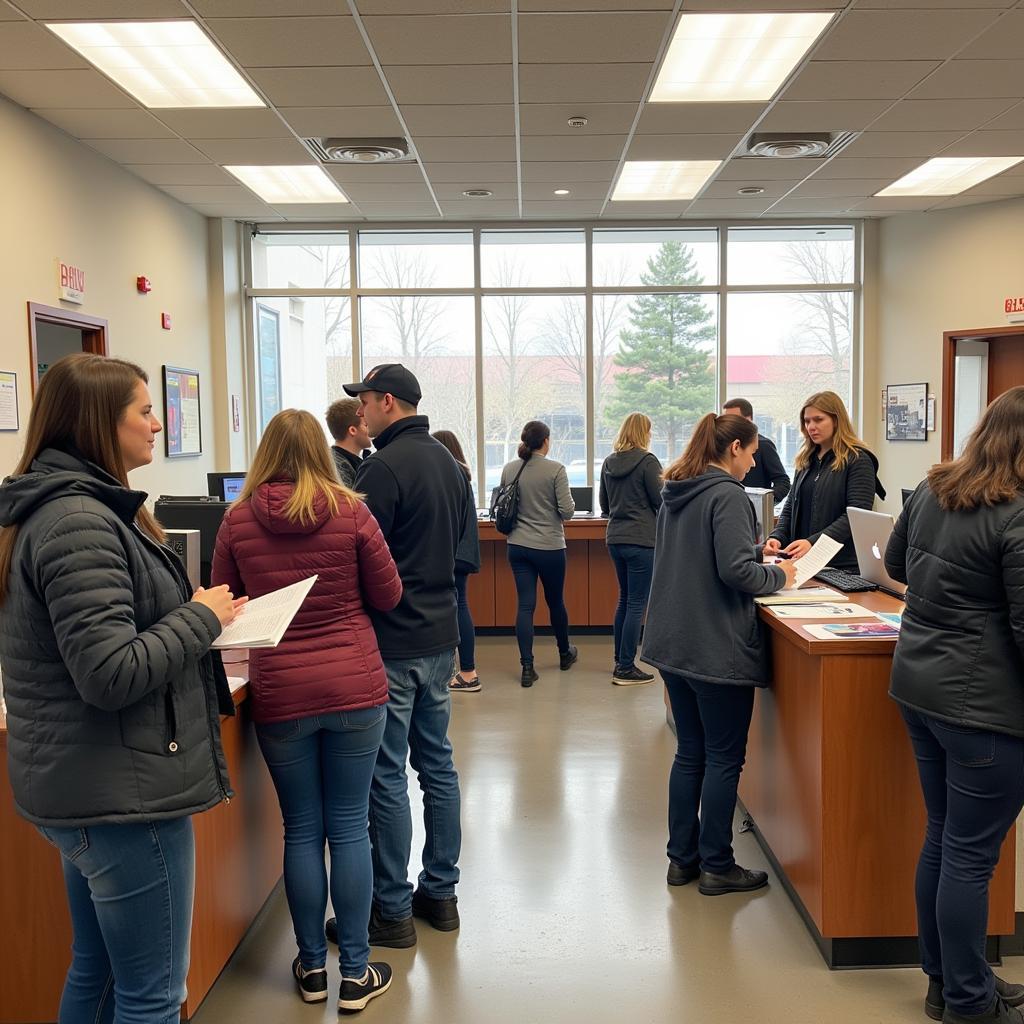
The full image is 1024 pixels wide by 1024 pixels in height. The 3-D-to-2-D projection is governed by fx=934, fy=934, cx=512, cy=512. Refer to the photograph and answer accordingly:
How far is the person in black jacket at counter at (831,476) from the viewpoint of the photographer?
12.2 feet

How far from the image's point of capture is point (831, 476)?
149 inches

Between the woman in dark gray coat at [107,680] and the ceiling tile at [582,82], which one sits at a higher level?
the ceiling tile at [582,82]

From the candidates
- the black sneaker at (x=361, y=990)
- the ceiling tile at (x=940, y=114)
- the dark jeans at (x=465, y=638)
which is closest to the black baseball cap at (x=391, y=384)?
the black sneaker at (x=361, y=990)

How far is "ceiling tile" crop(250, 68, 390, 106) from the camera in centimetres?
443

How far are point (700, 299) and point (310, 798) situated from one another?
22.9 feet

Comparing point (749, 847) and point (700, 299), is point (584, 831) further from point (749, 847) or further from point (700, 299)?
point (700, 299)

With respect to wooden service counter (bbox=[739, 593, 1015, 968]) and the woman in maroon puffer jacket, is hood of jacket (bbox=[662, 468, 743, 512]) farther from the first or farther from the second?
the woman in maroon puffer jacket

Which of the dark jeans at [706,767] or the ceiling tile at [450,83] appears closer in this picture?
the dark jeans at [706,767]

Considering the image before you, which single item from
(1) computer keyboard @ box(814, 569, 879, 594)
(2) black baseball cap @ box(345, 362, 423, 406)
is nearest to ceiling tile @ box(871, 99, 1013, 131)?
(1) computer keyboard @ box(814, 569, 879, 594)

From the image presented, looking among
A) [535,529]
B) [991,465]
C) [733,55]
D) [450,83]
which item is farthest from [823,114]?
[991,465]

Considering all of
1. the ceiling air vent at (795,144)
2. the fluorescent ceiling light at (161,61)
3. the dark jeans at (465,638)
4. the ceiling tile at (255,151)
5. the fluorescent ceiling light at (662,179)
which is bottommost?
the dark jeans at (465,638)

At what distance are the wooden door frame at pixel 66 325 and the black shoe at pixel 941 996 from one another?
13.3 ft

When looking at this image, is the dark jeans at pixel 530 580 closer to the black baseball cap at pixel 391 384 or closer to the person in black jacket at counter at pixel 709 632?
the person in black jacket at counter at pixel 709 632

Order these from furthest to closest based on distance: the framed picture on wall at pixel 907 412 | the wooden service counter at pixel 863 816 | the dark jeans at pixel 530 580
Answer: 1. the framed picture on wall at pixel 907 412
2. the dark jeans at pixel 530 580
3. the wooden service counter at pixel 863 816
